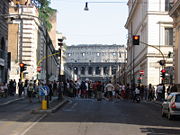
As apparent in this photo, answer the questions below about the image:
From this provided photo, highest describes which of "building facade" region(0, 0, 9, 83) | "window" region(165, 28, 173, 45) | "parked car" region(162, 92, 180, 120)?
"window" region(165, 28, 173, 45)

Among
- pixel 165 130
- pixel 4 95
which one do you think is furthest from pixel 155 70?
pixel 165 130

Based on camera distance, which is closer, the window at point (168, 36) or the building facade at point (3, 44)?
the building facade at point (3, 44)

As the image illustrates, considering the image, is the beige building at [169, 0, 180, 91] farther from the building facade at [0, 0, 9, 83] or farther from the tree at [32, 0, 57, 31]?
the tree at [32, 0, 57, 31]

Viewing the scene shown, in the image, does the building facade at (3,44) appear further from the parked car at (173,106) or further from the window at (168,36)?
the parked car at (173,106)

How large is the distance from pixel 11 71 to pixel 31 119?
35.5 m

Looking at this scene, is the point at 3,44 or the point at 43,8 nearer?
the point at 3,44

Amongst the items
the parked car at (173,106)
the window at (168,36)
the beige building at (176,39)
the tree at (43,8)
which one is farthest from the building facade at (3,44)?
the parked car at (173,106)

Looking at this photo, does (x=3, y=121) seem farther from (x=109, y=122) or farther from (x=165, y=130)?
(x=165, y=130)

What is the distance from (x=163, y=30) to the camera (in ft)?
211

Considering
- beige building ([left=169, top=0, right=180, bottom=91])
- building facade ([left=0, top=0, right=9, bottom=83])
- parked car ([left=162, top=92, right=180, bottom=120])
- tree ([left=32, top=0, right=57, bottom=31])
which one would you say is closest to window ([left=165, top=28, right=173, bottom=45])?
tree ([left=32, top=0, right=57, bottom=31])

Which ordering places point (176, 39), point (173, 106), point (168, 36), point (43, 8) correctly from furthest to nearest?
point (43, 8) → point (168, 36) → point (176, 39) → point (173, 106)

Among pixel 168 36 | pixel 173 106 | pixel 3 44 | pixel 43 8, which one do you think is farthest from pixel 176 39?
pixel 43 8

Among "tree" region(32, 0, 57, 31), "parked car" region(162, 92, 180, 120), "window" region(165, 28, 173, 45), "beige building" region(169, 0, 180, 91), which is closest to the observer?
"parked car" region(162, 92, 180, 120)

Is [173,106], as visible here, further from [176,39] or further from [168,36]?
[168,36]
